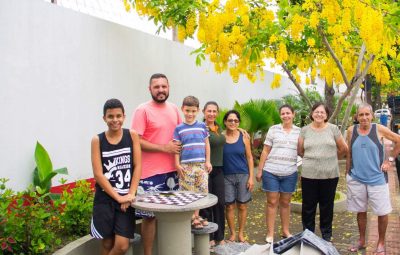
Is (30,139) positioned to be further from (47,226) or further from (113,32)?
(113,32)

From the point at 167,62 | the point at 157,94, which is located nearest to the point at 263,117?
the point at 167,62

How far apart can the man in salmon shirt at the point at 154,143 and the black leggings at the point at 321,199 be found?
1.85 metres

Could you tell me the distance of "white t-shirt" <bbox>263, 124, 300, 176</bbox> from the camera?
5.25 meters

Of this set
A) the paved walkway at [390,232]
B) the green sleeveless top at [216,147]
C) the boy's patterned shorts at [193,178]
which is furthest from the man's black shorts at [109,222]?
the paved walkway at [390,232]

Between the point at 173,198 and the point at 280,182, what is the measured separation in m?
1.85

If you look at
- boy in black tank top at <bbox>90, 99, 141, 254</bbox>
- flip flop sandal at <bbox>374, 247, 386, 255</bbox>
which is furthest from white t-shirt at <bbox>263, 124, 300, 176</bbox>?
boy in black tank top at <bbox>90, 99, 141, 254</bbox>

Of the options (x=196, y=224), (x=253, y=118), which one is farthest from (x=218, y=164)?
(x=253, y=118)

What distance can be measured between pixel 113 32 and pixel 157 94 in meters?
2.32

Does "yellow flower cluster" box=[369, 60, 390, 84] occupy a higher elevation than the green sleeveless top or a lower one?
higher

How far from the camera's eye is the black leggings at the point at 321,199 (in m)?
5.23

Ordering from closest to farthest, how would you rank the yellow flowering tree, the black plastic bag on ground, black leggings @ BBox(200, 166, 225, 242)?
1. the black plastic bag on ground
2. black leggings @ BBox(200, 166, 225, 242)
3. the yellow flowering tree

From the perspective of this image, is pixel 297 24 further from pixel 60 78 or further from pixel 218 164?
pixel 60 78

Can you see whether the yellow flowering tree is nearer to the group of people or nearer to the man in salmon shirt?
the group of people

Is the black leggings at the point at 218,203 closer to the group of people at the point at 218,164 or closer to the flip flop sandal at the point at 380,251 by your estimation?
the group of people at the point at 218,164
